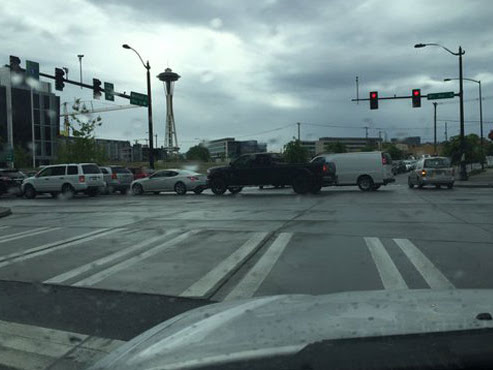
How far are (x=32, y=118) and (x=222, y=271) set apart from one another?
69816 mm

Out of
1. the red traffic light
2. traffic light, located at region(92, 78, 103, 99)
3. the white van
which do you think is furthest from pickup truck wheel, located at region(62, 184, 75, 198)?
the red traffic light

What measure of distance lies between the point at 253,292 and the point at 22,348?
2.47m

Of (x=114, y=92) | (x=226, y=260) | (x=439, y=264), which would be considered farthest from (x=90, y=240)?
(x=114, y=92)

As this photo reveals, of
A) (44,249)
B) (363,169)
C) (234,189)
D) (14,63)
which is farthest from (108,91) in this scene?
(44,249)

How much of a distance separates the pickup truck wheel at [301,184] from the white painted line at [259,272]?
13.0m

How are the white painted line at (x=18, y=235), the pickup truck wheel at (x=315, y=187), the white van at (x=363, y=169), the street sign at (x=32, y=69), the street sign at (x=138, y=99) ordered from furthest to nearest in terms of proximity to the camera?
the street sign at (x=138, y=99)
the white van at (x=363, y=169)
the pickup truck wheel at (x=315, y=187)
the street sign at (x=32, y=69)
the white painted line at (x=18, y=235)

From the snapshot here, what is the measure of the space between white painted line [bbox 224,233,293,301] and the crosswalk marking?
163cm

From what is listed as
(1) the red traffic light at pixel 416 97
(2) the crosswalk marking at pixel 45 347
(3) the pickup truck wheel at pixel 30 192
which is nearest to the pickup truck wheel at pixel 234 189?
(3) the pickup truck wheel at pixel 30 192

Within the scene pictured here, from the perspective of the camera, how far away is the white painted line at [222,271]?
18.8ft

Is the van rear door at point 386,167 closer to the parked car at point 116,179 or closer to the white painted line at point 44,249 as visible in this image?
the parked car at point 116,179

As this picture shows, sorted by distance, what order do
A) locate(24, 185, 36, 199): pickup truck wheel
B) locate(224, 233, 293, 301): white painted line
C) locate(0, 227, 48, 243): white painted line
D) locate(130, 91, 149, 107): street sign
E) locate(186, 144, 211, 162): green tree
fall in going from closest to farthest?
locate(224, 233, 293, 301): white painted line < locate(0, 227, 48, 243): white painted line < locate(24, 185, 36, 199): pickup truck wheel < locate(130, 91, 149, 107): street sign < locate(186, 144, 211, 162): green tree

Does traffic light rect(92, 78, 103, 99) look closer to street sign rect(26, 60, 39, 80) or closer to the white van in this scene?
street sign rect(26, 60, 39, 80)

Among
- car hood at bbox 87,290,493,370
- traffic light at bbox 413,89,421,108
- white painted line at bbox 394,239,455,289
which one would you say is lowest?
white painted line at bbox 394,239,455,289

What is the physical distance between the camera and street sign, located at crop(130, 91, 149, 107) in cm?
3003
